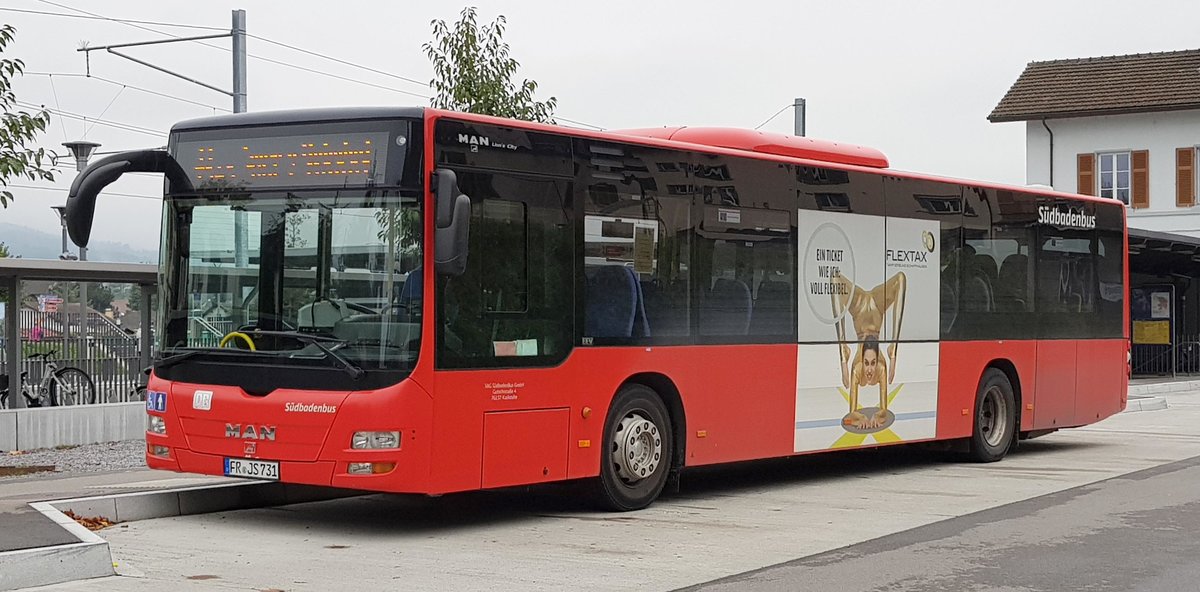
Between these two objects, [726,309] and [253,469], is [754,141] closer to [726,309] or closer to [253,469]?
[726,309]

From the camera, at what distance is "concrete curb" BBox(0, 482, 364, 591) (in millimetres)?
8711

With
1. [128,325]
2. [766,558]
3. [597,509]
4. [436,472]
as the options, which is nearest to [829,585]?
[766,558]

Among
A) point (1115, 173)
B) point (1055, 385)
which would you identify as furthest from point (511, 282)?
point (1115, 173)

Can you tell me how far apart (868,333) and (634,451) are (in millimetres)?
3605

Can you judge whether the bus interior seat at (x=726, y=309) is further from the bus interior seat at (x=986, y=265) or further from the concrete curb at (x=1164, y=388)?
the concrete curb at (x=1164, y=388)

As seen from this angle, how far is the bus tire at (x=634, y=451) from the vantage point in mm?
12188

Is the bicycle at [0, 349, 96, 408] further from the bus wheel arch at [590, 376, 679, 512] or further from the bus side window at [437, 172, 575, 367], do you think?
the bus side window at [437, 172, 575, 367]

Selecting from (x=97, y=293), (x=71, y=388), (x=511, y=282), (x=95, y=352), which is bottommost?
(x=71, y=388)

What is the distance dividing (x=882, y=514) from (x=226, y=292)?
525 cm

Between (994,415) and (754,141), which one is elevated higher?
(754,141)

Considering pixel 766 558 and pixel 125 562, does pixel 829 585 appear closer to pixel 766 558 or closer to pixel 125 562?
pixel 766 558

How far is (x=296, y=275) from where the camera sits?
35.6 feet

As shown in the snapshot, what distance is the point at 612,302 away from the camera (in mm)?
12180

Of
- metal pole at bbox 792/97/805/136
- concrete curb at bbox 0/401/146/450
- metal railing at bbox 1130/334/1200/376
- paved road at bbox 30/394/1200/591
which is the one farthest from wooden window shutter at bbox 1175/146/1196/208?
concrete curb at bbox 0/401/146/450
